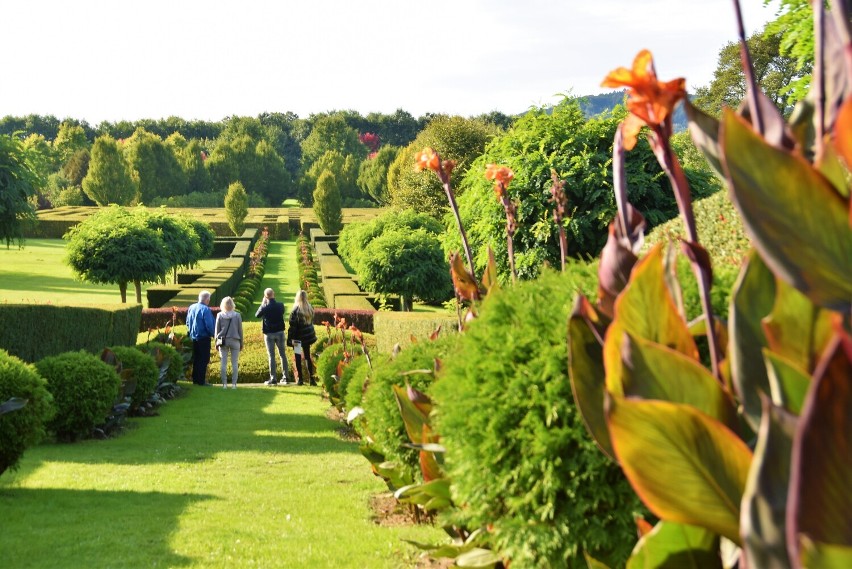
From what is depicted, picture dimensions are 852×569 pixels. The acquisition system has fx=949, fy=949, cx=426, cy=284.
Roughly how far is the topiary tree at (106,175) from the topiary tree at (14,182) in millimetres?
43808

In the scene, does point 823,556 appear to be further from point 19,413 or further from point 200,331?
point 200,331

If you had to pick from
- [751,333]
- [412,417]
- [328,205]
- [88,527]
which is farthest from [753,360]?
[328,205]

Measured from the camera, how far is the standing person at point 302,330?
1373 centimetres

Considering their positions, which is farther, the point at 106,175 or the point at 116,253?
the point at 106,175

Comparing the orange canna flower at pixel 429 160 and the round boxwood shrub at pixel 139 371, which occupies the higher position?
the orange canna flower at pixel 429 160

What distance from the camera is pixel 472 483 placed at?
2795 mm

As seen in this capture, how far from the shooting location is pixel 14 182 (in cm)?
2488

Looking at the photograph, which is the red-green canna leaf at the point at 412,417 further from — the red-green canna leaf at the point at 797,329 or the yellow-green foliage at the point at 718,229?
the red-green canna leaf at the point at 797,329

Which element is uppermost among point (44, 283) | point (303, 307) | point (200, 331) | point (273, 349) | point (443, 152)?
point (443, 152)

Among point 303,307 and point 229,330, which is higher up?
point 303,307

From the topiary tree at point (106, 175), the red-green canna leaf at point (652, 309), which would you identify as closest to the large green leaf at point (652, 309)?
the red-green canna leaf at point (652, 309)

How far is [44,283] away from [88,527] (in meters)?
29.0

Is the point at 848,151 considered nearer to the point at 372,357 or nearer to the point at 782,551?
the point at 782,551

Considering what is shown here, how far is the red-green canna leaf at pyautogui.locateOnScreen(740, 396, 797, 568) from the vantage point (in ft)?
3.83
